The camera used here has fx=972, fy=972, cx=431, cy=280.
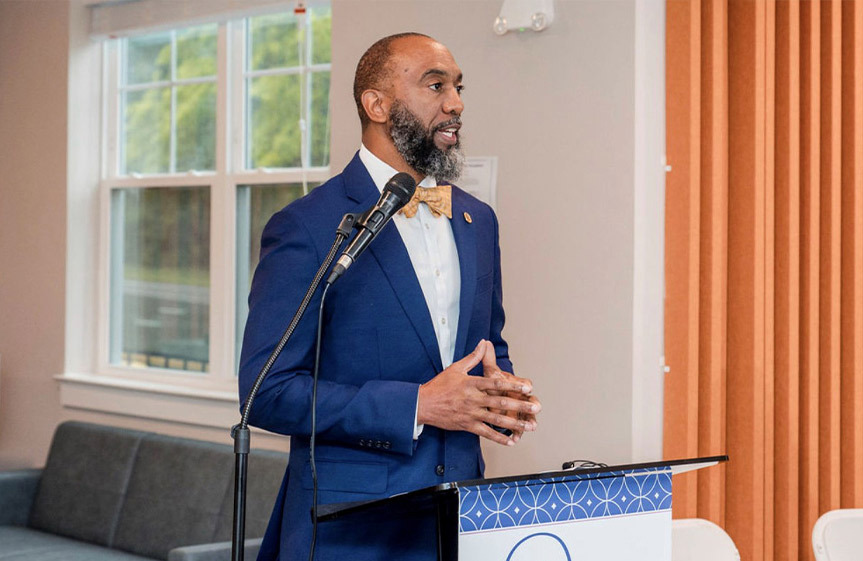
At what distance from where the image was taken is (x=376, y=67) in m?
1.96

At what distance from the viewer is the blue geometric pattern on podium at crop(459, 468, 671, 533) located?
4.36 ft

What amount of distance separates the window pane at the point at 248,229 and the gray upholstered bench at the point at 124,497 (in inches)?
24.2

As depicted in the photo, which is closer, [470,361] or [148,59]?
[470,361]

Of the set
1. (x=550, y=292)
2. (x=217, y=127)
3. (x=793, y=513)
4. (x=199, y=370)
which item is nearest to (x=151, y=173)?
(x=217, y=127)

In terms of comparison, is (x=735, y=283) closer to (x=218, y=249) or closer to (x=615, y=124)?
(x=615, y=124)

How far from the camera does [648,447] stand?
264 cm

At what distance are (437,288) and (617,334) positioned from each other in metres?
0.88

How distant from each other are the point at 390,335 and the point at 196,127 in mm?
2895

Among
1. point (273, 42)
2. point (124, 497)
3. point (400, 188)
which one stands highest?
point (273, 42)

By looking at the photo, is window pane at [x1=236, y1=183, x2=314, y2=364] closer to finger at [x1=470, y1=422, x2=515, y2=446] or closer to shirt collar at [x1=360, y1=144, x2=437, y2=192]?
shirt collar at [x1=360, y1=144, x2=437, y2=192]

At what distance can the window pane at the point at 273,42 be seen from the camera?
162 inches

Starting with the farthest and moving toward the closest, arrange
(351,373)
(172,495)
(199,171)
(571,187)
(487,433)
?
1. (199,171)
2. (172,495)
3. (571,187)
4. (351,373)
5. (487,433)

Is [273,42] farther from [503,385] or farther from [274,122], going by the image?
[503,385]

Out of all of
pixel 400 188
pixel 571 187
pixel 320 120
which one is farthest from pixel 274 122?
pixel 400 188
